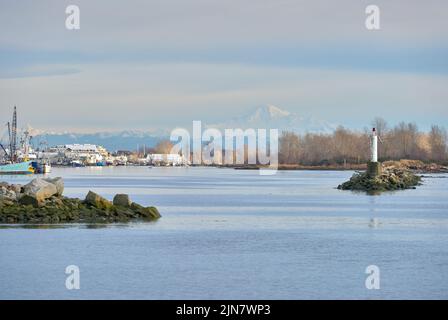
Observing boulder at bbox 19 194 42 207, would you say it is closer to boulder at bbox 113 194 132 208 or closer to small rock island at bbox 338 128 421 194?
boulder at bbox 113 194 132 208

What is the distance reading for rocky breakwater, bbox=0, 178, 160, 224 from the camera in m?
29.8

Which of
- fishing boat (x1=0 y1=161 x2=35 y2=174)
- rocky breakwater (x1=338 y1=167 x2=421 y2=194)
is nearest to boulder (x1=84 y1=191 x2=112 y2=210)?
rocky breakwater (x1=338 y1=167 x2=421 y2=194)

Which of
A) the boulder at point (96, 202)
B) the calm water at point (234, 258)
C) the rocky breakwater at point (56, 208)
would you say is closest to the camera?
the calm water at point (234, 258)

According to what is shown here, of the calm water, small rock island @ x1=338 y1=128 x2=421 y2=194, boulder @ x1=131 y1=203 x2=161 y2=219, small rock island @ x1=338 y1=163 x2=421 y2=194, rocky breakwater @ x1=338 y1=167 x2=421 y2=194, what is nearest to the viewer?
the calm water

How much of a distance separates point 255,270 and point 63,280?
430cm

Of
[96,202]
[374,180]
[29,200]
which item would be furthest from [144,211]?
[374,180]

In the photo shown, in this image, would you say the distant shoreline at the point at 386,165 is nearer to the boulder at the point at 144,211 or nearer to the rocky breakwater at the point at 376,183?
the rocky breakwater at the point at 376,183

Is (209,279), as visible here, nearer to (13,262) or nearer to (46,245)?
(13,262)

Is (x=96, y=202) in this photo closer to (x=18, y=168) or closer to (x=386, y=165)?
(x=386, y=165)

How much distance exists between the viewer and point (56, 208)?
30.6 metres

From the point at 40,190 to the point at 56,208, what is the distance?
84cm

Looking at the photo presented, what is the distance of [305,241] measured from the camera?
Answer: 2558 cm

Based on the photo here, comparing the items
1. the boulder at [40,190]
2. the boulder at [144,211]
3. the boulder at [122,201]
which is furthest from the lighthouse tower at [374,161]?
the boulder at [40,190]

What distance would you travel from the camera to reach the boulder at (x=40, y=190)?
3041cm
